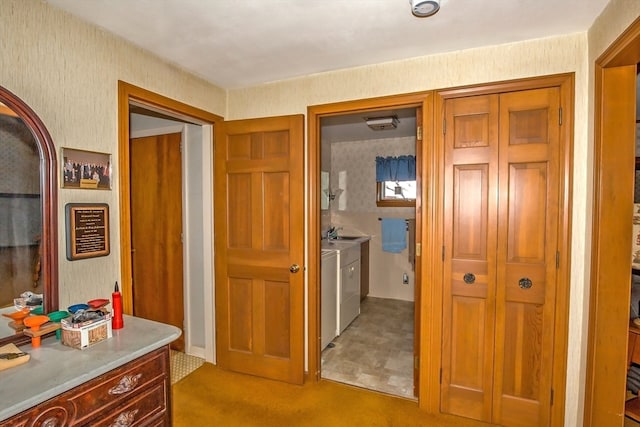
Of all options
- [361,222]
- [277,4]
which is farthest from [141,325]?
[361,222]

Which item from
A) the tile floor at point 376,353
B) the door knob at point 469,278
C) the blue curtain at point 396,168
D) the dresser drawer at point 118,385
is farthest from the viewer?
the blue curtain at point 396,168

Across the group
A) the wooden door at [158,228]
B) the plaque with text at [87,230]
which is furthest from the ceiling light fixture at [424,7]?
the wooden door at [158,228]

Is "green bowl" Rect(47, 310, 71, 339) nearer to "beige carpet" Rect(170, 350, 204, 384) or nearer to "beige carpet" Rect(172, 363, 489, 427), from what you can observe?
"beige carpet" Rect(172, 363, 489, 427)

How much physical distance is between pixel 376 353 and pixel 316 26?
9.16 feet

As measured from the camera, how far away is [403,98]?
218cm

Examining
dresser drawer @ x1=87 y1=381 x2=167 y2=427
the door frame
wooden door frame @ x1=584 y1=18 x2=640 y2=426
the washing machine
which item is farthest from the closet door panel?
the door frame

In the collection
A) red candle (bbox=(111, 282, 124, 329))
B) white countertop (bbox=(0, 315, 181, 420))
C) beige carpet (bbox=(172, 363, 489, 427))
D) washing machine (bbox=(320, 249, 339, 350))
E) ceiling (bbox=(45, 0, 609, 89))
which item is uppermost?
ceiling (bbox=(45, 0, 609, 89))

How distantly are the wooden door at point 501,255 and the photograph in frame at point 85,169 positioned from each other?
2047 millimetres

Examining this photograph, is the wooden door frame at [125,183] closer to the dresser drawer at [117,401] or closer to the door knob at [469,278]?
the dresser drawer at [117,401]

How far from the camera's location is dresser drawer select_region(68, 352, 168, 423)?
1161 mm

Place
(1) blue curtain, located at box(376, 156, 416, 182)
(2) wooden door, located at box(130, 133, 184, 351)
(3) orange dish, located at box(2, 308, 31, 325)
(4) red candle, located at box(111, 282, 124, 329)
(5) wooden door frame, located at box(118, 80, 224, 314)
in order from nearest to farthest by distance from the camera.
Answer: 1. (3) orange dish, located at box(2, 308, 31, 325)
2. (4) red candle, located at box(111, 282, 124, 329)
3. (5) wooden door frame, located at box(118, 80, 224, 314)
4. (2) wooden door, located at box(130, 133, 184, 351)
5. (1) blue curtain, located at box(376, 156, 416, 182)

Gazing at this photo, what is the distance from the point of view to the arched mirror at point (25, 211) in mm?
1354

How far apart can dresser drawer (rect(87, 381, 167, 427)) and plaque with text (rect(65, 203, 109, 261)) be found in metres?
0.77

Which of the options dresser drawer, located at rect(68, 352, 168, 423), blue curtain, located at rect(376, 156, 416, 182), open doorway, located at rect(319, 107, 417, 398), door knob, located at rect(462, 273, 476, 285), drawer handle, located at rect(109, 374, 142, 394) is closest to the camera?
dresser drawer, located at rect(68, 352, 168, 423)
